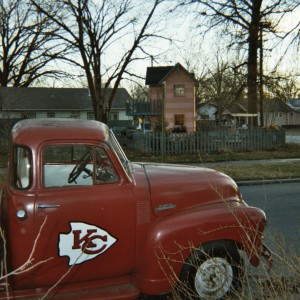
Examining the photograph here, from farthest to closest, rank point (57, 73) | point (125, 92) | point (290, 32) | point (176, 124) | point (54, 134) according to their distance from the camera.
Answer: point (125, 92) < point (57, 73) < point (176, 124) < point (290, 32) < point (54, 134)

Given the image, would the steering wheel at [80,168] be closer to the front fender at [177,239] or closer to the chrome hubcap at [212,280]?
the front fender at [177,239]

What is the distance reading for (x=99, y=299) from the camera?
3.25 m

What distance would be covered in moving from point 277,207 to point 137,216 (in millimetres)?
5195

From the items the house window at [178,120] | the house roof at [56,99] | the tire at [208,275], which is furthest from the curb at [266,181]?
the house roof at [56,99]

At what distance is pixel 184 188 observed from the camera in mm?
3873

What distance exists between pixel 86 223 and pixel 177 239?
884 millimetres

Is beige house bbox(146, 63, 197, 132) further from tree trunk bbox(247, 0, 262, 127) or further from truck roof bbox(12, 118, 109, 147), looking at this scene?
truck roof bbox(12, 118, 109, 147)

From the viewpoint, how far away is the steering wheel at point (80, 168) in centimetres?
368

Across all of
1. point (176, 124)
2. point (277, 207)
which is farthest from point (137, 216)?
point (176, 124)

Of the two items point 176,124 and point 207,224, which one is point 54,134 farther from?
point 176,124

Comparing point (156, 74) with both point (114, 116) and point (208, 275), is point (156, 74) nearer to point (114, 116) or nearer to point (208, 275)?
point (114, 116)

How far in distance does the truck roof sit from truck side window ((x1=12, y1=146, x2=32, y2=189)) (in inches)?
3.7

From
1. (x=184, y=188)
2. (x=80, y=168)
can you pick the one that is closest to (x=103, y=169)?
(x=80, y=168)

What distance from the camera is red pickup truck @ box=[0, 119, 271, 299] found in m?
3.29
